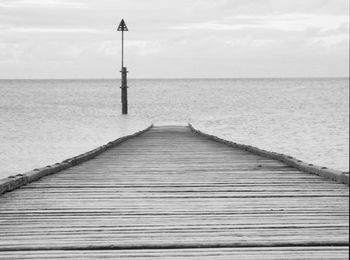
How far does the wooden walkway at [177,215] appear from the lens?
4117mm

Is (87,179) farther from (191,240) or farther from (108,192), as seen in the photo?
(191,240)

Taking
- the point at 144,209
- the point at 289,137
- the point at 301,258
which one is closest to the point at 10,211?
the point at 144,209

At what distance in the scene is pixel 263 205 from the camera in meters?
5.68

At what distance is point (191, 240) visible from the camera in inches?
172

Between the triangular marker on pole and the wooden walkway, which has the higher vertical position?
the triangular marker on pole

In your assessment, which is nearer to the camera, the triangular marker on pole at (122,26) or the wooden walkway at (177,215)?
the wooden walkway at (177,215)

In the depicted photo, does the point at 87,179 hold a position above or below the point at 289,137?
above

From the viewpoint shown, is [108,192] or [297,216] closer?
[297,216]

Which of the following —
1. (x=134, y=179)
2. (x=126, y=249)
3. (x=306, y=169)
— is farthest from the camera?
(x=306, y=169)

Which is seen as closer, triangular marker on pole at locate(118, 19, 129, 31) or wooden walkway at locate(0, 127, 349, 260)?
wooden walkway at locate(0, 127, 349, 260)

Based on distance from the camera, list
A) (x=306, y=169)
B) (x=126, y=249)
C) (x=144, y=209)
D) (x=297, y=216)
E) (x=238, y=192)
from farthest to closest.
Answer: (x=306, y=169), (x=238, y=192), (x=144, y=209), (x=297, y=216), (x=126, y=249)

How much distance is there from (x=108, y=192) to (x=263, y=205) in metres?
1.74

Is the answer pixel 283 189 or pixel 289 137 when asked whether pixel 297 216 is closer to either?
pixel 283 189

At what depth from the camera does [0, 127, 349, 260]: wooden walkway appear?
4.12 metres
